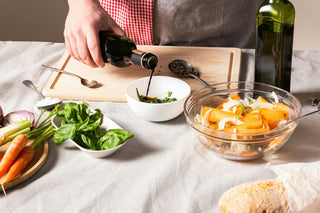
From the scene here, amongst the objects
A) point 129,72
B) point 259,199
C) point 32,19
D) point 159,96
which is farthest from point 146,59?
point 32,19

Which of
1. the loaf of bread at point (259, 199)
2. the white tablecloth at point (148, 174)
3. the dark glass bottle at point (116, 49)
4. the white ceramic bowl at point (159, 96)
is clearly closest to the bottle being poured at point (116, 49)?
the dark glass bottle at point (116, 49)

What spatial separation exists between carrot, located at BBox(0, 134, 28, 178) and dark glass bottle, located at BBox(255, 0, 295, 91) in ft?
2.41

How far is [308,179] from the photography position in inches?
32.1

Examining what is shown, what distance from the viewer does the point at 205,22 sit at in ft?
5.59

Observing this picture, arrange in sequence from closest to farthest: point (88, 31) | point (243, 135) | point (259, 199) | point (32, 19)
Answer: point (259, 199)
point (243, 135)
point (88, 31)
point (32, 19)

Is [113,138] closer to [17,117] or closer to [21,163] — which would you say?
[21,163]

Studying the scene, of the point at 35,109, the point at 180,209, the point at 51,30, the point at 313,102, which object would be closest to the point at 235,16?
the point at 313,102

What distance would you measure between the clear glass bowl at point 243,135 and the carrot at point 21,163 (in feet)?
1.41

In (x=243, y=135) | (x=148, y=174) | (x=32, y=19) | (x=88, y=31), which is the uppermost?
(x=88, y=31)

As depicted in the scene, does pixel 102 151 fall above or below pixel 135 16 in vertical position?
below

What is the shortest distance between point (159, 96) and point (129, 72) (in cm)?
24

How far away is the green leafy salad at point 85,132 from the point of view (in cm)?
104

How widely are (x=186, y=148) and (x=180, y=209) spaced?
23 centimetres

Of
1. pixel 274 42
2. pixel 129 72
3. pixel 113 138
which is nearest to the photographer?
pixel 113 138
